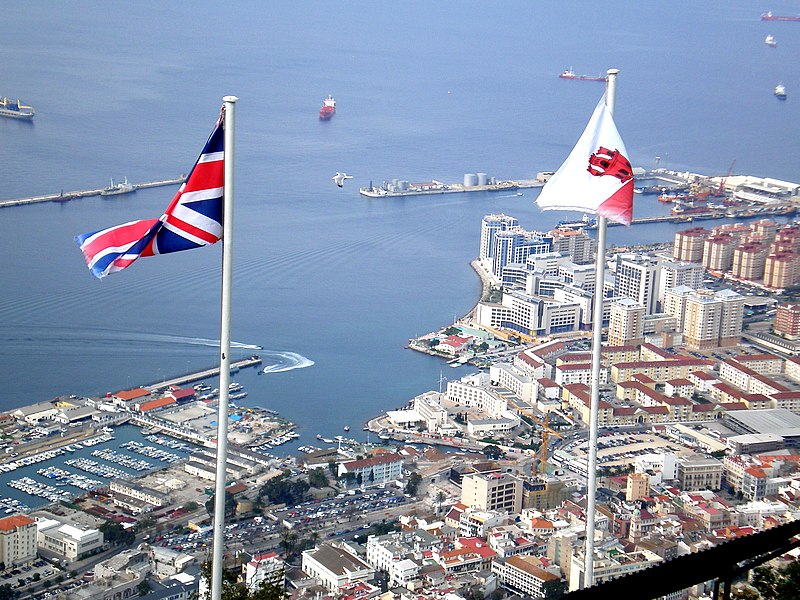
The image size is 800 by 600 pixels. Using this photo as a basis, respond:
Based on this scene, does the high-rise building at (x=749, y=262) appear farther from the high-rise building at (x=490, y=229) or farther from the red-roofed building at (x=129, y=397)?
the red-roofed building at (x=129, y=397)

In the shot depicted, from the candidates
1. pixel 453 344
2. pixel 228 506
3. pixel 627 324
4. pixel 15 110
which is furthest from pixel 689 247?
pixel 15 110

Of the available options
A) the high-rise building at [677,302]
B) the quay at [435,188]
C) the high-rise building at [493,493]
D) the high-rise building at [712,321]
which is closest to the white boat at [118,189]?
the quay at [435,188]

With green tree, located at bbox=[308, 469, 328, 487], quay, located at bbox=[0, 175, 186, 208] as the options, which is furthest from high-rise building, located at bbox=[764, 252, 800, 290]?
green tree, located at bbox=[308, 469, 328, 487]

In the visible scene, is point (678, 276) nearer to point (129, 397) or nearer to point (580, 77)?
point (129, 397)

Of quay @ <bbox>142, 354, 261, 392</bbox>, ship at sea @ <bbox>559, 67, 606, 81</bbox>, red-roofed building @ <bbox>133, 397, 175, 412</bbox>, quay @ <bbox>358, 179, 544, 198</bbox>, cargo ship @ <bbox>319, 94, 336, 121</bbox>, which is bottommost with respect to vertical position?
red-roofed building @ <bbox>133, 397, 175, 412</bbox>

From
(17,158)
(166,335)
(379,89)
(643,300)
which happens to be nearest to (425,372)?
(166,335)

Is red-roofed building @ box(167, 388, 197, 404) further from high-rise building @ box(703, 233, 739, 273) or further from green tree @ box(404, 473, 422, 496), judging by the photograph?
high-rise building @ box(703, 233, 739, 273)

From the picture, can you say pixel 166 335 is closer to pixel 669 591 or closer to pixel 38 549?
pixel 38 549
